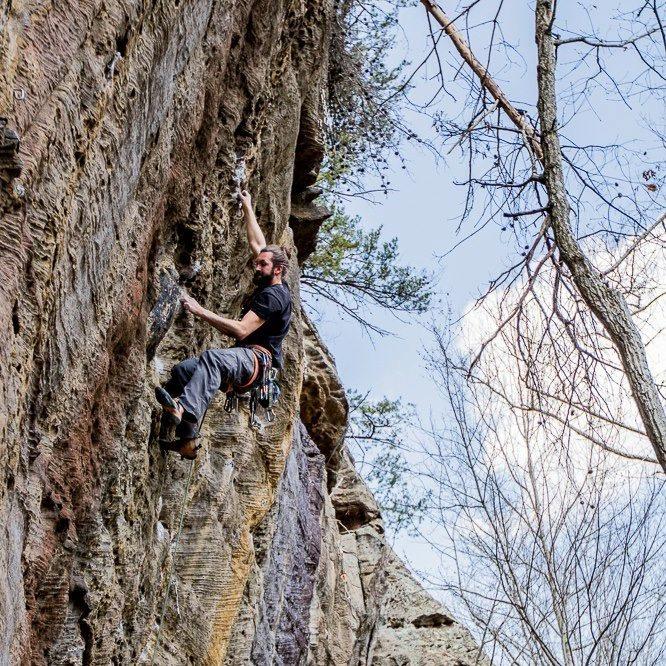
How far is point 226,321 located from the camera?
20.0ft

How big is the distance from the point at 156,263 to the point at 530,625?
424cm

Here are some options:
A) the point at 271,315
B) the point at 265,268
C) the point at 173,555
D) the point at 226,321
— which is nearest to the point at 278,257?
the point at 265,268

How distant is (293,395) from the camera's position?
8.02 meters

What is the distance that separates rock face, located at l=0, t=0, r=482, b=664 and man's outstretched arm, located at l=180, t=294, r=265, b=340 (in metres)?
0.13

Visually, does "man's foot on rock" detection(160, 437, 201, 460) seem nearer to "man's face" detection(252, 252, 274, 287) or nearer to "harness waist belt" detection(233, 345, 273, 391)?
"harness waist belt" detection(233, 345, 273, 391)

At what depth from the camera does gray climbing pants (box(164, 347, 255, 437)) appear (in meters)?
5.65

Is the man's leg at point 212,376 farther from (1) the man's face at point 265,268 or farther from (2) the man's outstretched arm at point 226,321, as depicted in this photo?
(1) the man's face at point 265,268

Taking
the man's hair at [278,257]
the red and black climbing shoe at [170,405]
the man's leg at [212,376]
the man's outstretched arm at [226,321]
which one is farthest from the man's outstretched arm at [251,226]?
the red and black climbing shoe at [170,405]

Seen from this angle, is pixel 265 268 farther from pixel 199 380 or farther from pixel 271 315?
pixel 199 380

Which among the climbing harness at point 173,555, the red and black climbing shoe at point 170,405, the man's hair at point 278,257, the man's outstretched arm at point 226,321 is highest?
the man's hair at point 278,257

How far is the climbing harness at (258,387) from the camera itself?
634cm

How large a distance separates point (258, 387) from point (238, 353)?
374 millimetres

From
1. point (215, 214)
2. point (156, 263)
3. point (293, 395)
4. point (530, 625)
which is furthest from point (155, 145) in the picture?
point (530, 625)

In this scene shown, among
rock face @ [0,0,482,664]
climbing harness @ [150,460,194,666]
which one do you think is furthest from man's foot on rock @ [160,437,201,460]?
climbing harness @ [150,460,194,666]
